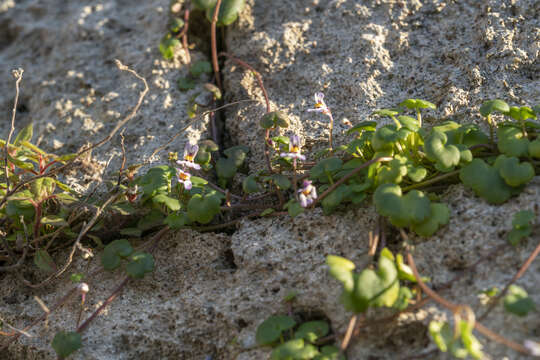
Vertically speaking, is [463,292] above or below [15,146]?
below

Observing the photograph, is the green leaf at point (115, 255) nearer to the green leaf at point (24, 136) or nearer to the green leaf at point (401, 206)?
the green leaf at point (24, 136)

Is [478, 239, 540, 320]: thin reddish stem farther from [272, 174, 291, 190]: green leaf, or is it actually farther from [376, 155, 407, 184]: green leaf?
[272, 174, 291, 190]: green leaf

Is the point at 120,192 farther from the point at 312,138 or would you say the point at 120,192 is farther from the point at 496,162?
the point at 496,162

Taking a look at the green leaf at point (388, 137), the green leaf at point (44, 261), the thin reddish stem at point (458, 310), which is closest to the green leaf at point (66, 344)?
the green leaf at point (44, 261)

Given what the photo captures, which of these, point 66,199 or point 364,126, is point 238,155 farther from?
point 66,199

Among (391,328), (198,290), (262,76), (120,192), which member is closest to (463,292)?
(391,328)

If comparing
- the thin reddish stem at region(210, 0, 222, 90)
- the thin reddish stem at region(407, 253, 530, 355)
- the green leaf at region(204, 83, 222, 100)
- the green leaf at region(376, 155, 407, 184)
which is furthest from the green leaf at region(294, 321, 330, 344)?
the thin reddish stem at region(210, 0, 222, 90)

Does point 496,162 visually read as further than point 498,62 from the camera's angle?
No
